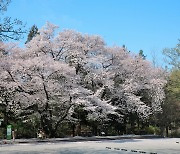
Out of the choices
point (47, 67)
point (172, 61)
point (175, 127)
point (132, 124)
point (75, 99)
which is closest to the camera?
point (47, 67)

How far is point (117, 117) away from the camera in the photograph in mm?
32938

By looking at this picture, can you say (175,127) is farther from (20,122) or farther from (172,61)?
(20,122)

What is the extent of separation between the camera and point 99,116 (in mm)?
29500

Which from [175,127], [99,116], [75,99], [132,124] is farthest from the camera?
[175,127]

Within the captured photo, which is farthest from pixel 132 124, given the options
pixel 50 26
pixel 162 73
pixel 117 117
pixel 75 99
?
pixel 50 26

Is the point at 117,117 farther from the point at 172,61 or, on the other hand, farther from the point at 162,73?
the point at 172,61

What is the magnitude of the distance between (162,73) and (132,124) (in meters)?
6.69

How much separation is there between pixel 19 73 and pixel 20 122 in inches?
187

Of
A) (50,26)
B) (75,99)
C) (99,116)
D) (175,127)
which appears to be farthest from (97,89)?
(175,127)

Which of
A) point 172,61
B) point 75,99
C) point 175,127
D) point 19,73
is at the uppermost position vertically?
point 172,61

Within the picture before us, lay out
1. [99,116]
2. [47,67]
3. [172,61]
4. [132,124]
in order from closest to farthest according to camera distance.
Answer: [47,67], [99,116], [132,124], [172,61]

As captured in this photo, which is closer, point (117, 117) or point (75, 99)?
point (75, 99)

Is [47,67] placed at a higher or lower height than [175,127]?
higher

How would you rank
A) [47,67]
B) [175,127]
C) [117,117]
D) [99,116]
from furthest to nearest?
[175,127], [117,117], [99,116], [47,67]
